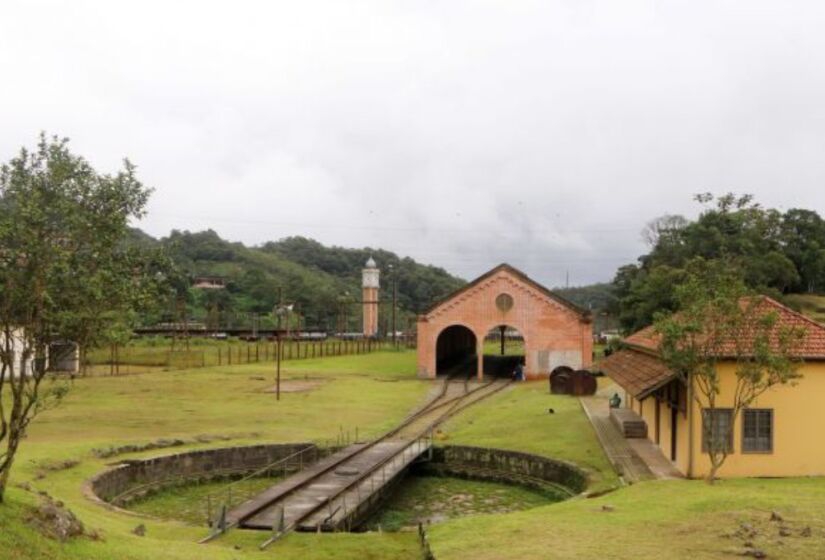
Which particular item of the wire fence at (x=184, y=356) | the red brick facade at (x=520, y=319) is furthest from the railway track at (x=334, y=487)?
the wire fence at (x=184, y=356)

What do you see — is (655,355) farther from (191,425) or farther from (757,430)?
(191,425)

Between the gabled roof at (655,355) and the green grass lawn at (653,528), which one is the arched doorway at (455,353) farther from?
the green grass lawn at (653,528)

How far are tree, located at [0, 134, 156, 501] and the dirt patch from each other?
28.3 meters

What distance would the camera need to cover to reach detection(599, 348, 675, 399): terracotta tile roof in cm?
2231

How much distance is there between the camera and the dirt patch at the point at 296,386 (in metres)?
43.1

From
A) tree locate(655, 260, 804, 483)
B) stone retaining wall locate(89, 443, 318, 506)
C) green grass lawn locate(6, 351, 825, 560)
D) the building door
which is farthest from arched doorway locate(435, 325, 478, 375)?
tree locate(655, 260, 804, 483)

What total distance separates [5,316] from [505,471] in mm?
16672

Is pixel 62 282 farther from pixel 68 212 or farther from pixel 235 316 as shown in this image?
pixel 235 316

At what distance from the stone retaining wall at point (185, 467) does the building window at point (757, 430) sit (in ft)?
44.2

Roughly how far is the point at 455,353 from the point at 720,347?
53.9 metres

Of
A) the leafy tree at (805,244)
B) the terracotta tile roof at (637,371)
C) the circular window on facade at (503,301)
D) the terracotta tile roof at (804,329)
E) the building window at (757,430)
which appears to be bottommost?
the building window at (757,430)

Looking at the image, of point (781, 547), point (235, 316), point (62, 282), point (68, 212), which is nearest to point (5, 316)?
point (62, 282)

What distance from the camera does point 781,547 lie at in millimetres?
13492

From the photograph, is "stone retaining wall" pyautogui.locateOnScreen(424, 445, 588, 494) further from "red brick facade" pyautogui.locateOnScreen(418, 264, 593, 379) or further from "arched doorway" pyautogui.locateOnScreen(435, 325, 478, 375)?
"arched doorway" pyautogui.locateOnScreen(435, 325, 478, 375)
